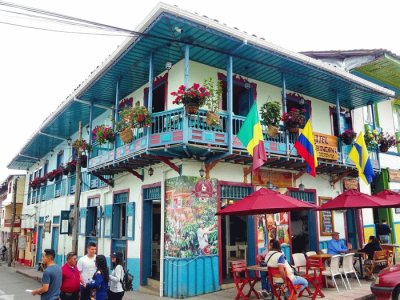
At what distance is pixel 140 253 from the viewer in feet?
36.9

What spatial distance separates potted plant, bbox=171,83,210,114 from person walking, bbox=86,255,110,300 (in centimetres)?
436

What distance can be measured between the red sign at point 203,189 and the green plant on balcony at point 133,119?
2.21 meters

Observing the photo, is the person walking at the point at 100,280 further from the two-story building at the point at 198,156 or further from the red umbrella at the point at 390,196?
the red umbrella at the point at 390,196

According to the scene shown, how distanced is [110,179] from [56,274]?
27.0ft

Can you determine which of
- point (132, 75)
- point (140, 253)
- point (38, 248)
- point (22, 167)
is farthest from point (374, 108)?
point (22, 167)

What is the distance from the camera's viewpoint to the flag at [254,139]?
9.13 meters

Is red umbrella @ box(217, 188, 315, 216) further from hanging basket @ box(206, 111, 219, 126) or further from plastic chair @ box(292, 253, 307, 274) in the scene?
hanging basket @ box(206, 111, 219, 126)

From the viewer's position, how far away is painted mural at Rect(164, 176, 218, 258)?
31.9 ft

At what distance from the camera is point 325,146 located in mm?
12312

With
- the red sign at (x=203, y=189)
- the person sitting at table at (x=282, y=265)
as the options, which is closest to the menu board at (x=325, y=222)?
the red sign at (x=203, y=189)

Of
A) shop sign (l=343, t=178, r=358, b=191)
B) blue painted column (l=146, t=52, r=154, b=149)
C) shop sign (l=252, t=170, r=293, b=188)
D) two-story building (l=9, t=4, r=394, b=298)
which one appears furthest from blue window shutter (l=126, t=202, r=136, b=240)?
shop sign (l=343, t=178, r=358, b=191)

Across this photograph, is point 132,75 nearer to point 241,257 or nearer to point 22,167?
point 241,257

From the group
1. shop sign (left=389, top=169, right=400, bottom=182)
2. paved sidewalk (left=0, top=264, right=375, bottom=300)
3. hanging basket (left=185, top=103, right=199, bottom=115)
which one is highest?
hanging basket (left=185, top=103, right=199, bottom=115)

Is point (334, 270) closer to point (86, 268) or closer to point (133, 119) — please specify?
point (86, 268)
